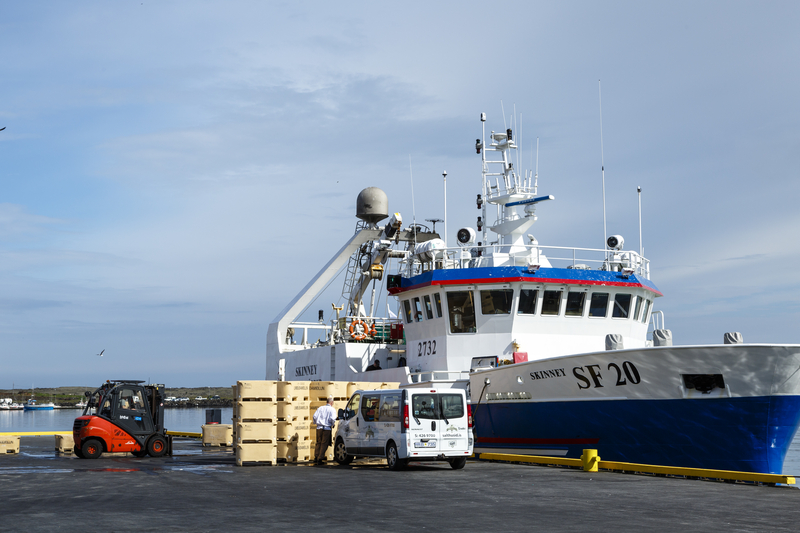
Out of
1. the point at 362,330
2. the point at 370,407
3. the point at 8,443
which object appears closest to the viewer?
the point at 370,407

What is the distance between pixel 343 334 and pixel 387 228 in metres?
5.07

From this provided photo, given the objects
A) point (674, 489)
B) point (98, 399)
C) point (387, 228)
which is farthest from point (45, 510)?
point (387, 228)

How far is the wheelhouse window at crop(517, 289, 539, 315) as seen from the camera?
2253 centimetres

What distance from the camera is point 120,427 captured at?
73.6ft

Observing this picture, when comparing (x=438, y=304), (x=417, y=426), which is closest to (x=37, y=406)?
(x=438, y=304)

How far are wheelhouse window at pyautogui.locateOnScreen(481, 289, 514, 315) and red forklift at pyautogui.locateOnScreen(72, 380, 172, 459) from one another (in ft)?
32.9

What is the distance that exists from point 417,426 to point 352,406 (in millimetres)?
2925

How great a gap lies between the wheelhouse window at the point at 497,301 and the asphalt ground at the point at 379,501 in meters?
5.63

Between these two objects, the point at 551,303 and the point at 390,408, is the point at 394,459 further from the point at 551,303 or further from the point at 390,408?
the point at 551,303

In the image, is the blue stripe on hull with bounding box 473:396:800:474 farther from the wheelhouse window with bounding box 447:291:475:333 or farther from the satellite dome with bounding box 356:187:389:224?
the satellite dome with bounding box 356:187:389:224

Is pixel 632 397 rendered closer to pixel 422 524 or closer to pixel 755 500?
pixel 755 500

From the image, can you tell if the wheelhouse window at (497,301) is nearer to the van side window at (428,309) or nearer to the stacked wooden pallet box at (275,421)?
the van side window at (428,309)

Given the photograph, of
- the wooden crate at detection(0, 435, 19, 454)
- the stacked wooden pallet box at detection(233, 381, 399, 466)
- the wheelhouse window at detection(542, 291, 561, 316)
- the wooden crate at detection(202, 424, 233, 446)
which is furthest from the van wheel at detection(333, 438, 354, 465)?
the wooden crate at detection(0, 435, 19, 454)

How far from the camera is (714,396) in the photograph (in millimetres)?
15797
